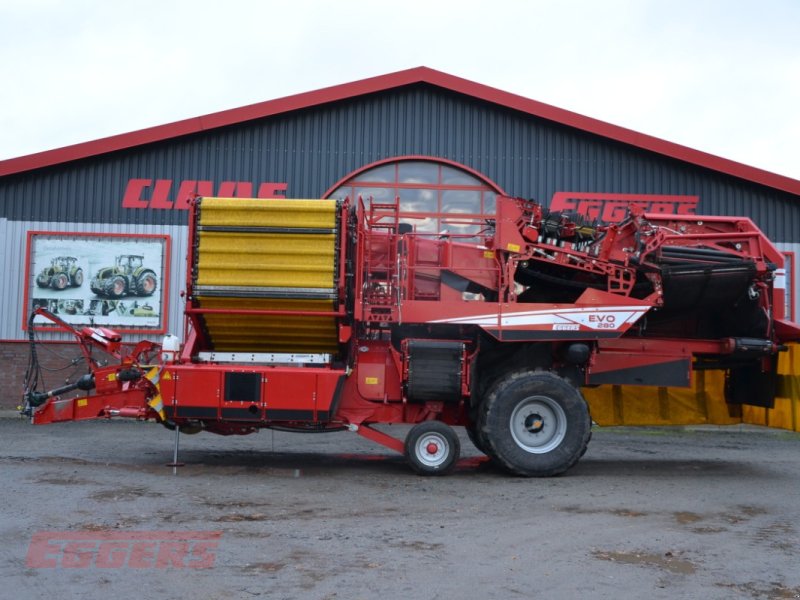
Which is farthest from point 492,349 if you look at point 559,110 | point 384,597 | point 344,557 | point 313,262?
point 559,110

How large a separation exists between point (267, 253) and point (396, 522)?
13.0 feet

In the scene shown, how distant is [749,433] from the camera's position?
18.6m

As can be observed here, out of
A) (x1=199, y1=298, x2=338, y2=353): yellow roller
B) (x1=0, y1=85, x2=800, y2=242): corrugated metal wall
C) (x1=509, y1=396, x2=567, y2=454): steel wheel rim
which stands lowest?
(x1=509, y1=396, x2=567, y2=454): steel wheel rim

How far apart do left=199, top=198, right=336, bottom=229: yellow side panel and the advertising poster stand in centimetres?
849

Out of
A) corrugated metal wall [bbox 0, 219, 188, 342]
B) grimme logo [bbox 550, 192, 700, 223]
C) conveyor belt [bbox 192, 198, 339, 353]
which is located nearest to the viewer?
conveyor belt [bbox 192, 198, 339, 353]

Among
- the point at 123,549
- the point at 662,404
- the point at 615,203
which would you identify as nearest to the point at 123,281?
the point at 615,203

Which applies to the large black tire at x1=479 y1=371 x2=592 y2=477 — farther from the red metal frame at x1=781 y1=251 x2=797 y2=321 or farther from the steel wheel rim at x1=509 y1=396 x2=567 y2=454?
the red metal frame at x1=781 y1=251 x2=797 y2=321

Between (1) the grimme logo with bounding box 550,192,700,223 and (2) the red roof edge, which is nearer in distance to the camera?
(2) the red roof edge

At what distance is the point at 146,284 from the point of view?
61.7 feet

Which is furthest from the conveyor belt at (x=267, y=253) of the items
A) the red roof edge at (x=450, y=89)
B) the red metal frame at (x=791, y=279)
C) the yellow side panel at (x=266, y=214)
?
the red metal frame at (x=791, y=279)

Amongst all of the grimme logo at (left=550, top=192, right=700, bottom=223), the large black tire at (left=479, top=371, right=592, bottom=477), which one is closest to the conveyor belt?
the large black tire at (left=479, top=371, right=592, bottom=477)

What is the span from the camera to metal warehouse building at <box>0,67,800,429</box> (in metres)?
18.8

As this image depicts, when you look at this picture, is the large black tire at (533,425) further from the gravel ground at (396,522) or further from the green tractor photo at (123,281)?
the green tractor photo at (123,281)

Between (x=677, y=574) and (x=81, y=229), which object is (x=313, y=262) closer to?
(x=677, y=574)
